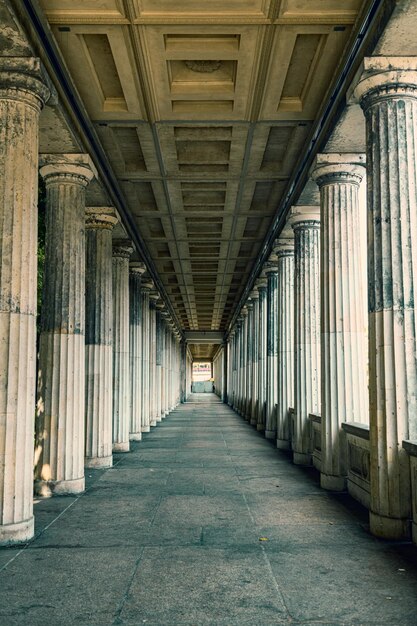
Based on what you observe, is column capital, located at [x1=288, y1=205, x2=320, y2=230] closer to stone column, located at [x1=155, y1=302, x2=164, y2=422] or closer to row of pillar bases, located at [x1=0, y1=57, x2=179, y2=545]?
row of pillar bases, located at [x1=0, y1=57, x2=179, y2=545]

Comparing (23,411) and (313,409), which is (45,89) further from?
(313,409)

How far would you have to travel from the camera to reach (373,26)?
6.85m

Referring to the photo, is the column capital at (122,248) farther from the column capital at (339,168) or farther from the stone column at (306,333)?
the column capital at (339,168)

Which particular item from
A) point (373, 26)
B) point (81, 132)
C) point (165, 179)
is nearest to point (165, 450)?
point (165, 179)

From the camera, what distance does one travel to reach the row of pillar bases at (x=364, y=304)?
711 cm

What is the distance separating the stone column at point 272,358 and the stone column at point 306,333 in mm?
4916

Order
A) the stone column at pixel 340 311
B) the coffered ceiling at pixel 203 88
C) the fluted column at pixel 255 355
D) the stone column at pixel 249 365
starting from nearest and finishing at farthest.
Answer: the coffered ceiling at pixel 203 88
the stone column at pixel 340 311
the fluted column at pixel 255 355
the stone column at pixel 249 365

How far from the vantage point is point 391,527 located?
23.1 feet

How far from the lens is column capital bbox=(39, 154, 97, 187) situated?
32.6 ft

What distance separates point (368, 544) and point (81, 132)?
748 cm

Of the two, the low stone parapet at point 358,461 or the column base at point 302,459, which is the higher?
the low stone parapet at point 358,461

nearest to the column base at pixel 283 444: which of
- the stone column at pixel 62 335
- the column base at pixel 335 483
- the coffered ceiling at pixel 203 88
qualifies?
the column base at pixel 335 483

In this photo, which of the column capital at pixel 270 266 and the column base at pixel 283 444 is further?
the column capital at pixel 270 266

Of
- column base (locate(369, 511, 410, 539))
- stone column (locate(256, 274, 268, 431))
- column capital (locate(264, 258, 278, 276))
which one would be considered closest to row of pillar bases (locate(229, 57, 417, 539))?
→ column base (locate(369, 511, 410, 539))
